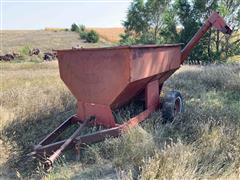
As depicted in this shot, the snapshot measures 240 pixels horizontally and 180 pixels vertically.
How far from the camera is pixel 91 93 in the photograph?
14.3ft

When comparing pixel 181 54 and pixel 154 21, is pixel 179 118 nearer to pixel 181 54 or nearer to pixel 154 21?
pixel 181 54

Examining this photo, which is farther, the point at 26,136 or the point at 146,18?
the point at 146,18

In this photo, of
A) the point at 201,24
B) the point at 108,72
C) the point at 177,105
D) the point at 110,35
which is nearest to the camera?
the point at 108,72

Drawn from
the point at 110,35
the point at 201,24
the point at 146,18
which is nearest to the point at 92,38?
the point at 110,35

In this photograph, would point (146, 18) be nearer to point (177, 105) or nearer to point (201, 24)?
point (201, 24)

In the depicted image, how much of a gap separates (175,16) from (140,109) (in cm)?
1418

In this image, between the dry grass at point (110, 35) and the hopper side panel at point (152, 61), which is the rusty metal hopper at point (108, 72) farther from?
the dry grass at point (110, 35)

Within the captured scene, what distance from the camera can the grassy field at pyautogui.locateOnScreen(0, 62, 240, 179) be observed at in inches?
125

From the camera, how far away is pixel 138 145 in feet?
11.9

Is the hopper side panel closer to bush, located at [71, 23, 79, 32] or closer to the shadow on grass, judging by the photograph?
the shadow on grass

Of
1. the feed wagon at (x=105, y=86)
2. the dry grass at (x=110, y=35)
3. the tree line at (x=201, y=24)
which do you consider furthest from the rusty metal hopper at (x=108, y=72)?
the dry grass at (x=110, y=35)

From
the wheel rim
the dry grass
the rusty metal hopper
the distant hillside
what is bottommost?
the wheel rim

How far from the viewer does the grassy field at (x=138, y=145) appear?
3178 millimetres

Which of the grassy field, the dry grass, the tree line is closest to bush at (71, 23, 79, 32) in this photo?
the dry grass
